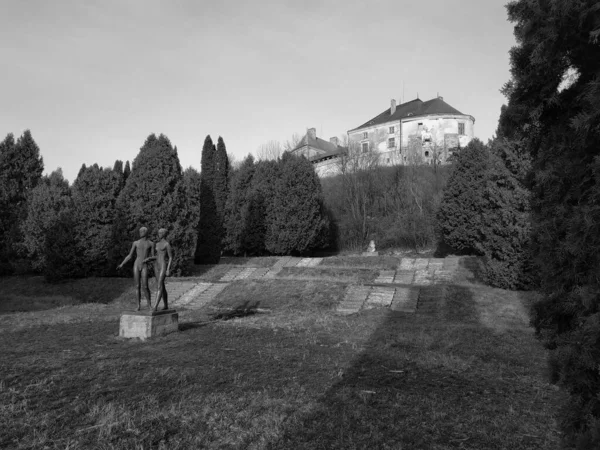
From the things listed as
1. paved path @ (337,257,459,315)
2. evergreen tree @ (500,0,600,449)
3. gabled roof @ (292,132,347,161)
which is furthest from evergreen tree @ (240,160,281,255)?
gabled roof @ (292,132,347,161)

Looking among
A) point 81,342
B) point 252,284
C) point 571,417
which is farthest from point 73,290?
point 571,417

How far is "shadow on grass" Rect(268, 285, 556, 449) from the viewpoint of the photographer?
12.8 feet

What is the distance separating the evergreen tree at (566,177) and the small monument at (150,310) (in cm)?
710

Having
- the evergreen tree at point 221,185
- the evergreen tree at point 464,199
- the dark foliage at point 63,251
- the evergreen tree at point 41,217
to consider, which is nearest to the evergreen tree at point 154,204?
the dark foliage at point 63,251

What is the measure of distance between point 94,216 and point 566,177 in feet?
66.2

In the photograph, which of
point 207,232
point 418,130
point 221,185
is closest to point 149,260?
point 207,232

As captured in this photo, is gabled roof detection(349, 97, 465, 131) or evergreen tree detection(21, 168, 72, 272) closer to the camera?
evergreen tree detection(21, 168, 72, 272)

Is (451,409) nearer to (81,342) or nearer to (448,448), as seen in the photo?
(448,448)

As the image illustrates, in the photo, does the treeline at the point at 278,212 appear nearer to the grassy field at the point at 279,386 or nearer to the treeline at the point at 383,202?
the treeline at the point at 383,202

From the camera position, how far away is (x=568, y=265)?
296 centimetres

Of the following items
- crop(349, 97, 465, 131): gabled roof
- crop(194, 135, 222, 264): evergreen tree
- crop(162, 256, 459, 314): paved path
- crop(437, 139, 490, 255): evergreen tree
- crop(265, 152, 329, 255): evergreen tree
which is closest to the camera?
crop(162, 256, 459, 314): paved path

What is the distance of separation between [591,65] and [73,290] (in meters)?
19.1

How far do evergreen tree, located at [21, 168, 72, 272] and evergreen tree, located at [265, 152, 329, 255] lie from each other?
402 inches

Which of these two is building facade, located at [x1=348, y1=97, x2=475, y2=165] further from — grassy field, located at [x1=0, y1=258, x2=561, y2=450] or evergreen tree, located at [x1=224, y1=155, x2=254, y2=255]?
grassy field, located at [x1=0, y1=258, x2=561, y2=450]
